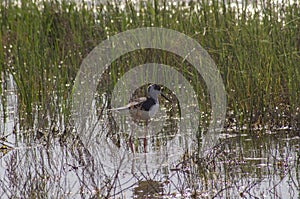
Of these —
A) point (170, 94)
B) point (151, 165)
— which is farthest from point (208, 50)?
point (151, 165)

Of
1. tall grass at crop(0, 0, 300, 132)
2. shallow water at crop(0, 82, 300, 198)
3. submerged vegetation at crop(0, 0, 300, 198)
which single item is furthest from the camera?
tall grass at crop(0, 0, 300, 132)

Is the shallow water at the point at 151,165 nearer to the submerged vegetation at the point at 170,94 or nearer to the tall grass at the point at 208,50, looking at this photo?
the submerged vegetation at the point at 170,94

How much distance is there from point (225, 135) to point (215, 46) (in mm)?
1423

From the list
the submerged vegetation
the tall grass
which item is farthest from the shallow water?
the tall grass

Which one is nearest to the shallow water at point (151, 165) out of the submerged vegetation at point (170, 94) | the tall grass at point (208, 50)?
the submerged vegetation at point (170, 94)

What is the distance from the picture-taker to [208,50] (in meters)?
6.82

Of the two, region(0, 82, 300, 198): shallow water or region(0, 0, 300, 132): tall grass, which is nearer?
region(0, 82, 300, 198): shallow water

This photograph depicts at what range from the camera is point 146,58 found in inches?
293

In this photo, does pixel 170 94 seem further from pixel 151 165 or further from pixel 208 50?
pixel 151 165

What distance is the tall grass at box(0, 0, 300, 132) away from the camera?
6.11 m

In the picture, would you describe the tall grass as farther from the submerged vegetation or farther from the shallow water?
the shallow water

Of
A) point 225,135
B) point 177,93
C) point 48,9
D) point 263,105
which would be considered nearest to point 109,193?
point 225,135

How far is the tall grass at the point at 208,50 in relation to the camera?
6.11m

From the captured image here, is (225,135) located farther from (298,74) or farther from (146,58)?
(146,58)
